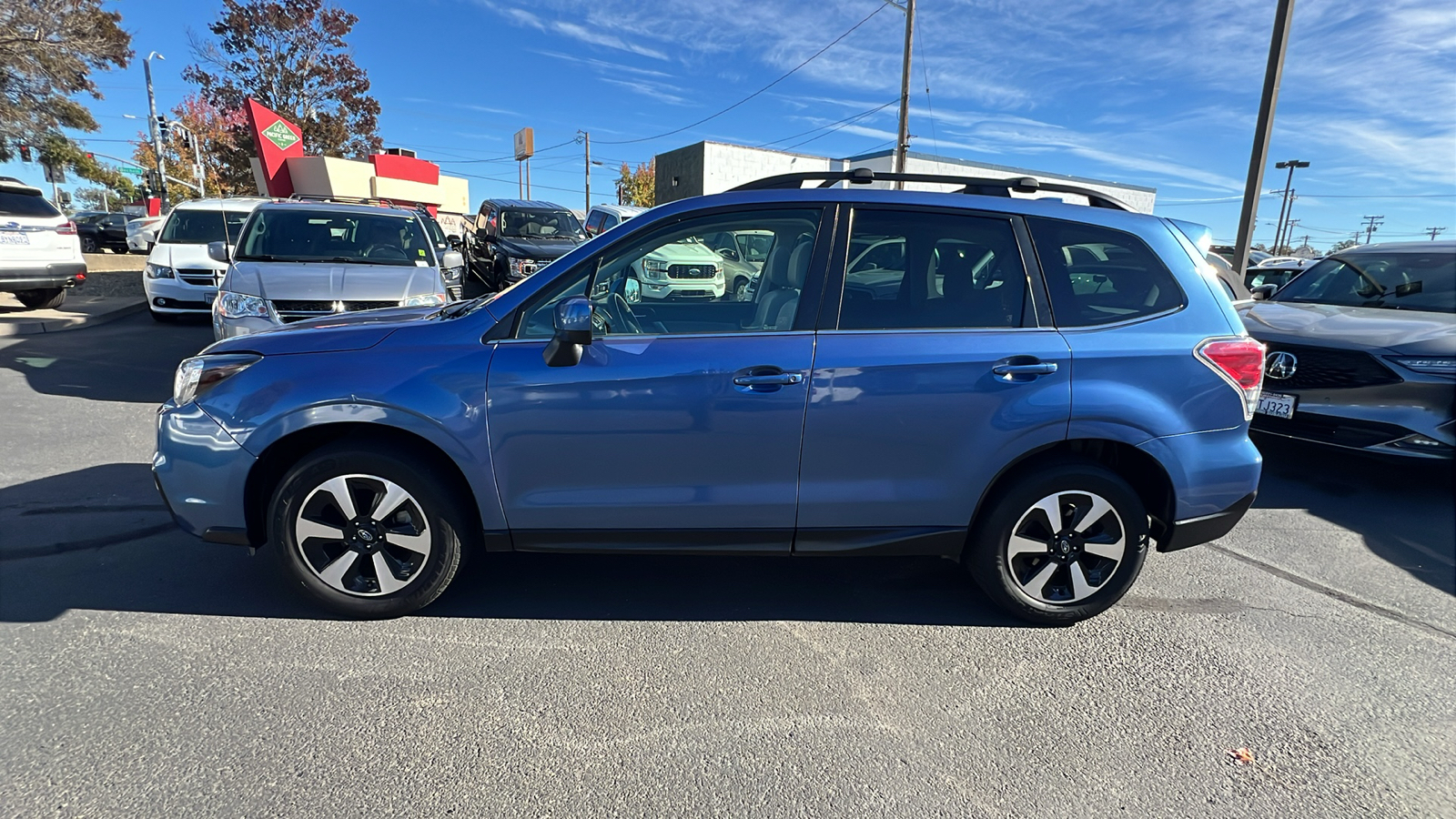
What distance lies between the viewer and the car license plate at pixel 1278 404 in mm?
5363

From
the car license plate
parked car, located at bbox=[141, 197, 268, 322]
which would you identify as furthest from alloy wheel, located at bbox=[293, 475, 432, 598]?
parked car, located at bbox=[141, 197, 268, 322]

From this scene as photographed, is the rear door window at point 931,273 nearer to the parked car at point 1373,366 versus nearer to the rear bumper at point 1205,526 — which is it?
the rear bumper at point 1205,526

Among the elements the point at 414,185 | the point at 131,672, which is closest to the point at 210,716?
the point at 131,672

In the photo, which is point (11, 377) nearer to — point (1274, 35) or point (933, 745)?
point (933, 745)

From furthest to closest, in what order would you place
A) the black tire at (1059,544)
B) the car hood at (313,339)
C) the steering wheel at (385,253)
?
the steering wheel at (385,253), the black tire at (1059,544), the car hood at (313,339)

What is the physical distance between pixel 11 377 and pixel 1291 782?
34.3 feet

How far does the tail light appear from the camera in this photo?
3160mm

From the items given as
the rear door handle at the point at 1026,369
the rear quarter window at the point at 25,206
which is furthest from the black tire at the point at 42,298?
the rear door handle at the point at 1026,369

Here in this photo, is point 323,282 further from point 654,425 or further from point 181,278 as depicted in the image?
point 181,278

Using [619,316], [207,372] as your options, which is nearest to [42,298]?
[207,372]

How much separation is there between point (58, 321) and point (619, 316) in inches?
449

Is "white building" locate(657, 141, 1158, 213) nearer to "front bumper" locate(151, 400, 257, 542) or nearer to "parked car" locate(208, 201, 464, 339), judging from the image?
"parked car" locate(208, 201, 464, 339)

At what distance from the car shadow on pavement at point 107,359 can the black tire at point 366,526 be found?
5.15 meters

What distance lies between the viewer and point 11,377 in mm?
7555
